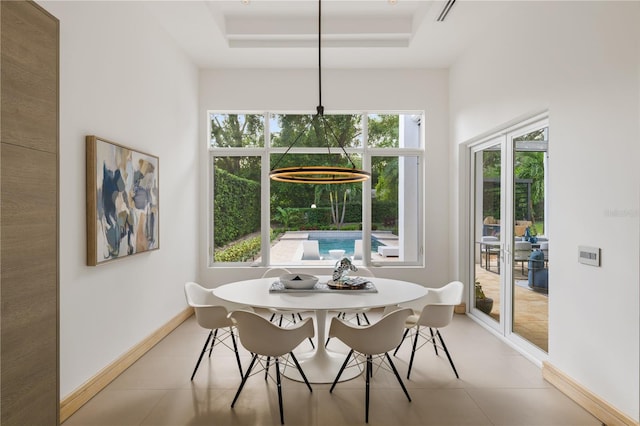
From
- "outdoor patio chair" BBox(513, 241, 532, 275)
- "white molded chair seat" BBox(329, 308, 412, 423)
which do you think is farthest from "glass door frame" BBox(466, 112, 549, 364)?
"white molded chair seat" BBox(329, 308, 412, 423)

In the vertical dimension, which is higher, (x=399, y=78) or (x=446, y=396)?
(x=399, y=78)

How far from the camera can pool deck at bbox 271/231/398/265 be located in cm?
540

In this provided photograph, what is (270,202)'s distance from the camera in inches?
213

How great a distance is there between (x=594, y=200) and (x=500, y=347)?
1.92 meters

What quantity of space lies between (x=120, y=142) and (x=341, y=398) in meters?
2.70

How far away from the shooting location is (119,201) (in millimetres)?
3125

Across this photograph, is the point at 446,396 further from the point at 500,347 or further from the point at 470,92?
the point at 470,92

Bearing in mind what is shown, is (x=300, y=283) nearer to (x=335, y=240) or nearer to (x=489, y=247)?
(x=335, y=240)

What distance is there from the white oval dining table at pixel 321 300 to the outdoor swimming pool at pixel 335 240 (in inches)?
72.4

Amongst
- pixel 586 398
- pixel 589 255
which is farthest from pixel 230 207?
pixel 586 398

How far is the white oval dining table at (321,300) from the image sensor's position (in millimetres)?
2673

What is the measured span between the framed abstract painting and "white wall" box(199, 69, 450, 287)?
1.65 meters

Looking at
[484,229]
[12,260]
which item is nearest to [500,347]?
[484,229]

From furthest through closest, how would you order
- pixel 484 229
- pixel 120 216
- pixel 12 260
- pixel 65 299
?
pixel 484 229, pixel 120 216, pixel 65 299, pixel 12 260
